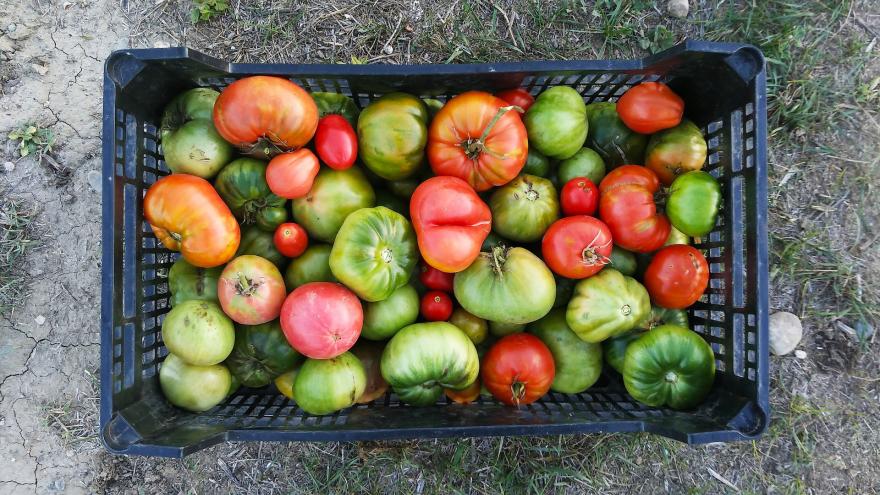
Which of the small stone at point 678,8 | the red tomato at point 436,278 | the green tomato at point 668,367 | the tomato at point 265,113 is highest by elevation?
the small stone at point 678,8

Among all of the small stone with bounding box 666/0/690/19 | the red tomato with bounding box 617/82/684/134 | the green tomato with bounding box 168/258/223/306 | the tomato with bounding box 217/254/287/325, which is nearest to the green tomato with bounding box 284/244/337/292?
Answer: the tomato with bounding box 217/254/287/325

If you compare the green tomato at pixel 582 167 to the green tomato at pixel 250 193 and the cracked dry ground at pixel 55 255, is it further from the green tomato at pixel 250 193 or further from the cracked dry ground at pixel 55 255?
the cracked dry ground at pixel 55 255

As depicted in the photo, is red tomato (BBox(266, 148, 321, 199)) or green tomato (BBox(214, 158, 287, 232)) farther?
green tomato (BBox(214, 158, 287, 232))

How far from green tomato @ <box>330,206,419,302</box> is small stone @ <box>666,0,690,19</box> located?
2.11 metres

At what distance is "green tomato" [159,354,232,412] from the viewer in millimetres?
2570

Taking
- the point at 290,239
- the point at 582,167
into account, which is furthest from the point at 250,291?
the point at 582,167

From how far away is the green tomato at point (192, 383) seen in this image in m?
2.57

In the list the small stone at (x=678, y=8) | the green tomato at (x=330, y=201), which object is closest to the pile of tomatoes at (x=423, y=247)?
the green tomato at (x=330, y=201)

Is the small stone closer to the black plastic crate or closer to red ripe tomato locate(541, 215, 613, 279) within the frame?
the black plastic crate

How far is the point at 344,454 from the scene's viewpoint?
10.6 feet

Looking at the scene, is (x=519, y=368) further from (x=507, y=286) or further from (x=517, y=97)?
(x=517, y=97)

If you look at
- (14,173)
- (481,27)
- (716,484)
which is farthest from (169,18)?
(716,484)

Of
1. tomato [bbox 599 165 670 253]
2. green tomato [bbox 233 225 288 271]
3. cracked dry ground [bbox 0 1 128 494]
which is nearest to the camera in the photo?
tomato [bbox 599 165 670 253]

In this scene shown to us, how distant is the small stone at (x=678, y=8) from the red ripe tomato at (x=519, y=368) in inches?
82.5
